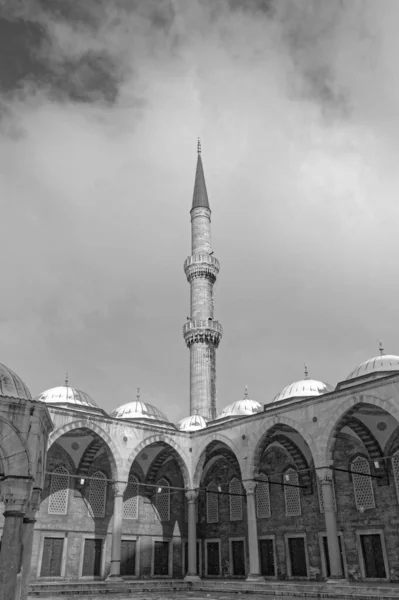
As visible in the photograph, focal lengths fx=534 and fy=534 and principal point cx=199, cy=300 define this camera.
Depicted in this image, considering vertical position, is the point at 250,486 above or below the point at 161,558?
above

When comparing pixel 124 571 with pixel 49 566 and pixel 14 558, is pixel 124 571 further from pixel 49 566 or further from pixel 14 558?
pixel 14 558

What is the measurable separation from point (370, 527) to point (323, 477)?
3228 millimetres

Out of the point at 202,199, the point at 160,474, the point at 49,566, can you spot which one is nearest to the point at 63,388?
the point at 160,474

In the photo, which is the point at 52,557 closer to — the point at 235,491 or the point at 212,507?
the point at 212,507

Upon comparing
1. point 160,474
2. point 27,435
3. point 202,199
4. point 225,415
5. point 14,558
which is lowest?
point 14,558

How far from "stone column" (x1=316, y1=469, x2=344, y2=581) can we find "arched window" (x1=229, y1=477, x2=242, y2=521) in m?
6.31

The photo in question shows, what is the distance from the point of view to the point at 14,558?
6.64m

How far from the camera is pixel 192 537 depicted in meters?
19.9

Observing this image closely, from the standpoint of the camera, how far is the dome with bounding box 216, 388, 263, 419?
24.5 meters

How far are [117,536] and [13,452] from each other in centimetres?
1203

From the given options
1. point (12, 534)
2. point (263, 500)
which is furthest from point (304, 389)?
point (12, 534)

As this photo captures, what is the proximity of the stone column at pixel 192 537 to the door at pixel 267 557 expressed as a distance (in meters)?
2.57

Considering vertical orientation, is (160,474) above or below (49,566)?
above

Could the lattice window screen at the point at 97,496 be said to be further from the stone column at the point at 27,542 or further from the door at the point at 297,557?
the stone column at the point at 27,542
